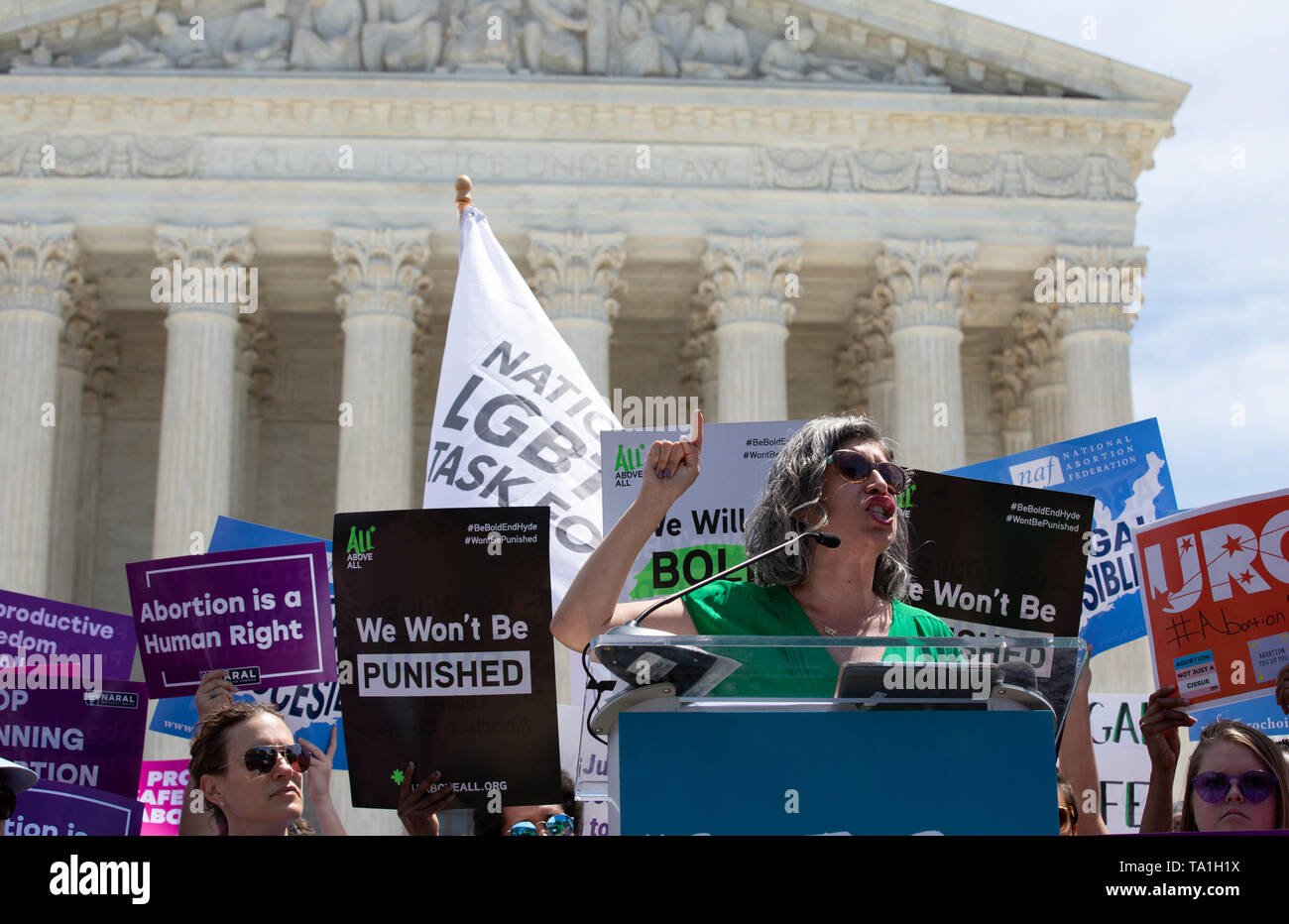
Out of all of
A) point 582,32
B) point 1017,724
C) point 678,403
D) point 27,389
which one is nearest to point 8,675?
point 1017,724

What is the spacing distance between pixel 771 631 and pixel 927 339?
2729 cm

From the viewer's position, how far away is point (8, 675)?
9.80m

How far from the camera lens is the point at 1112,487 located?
11.4 m

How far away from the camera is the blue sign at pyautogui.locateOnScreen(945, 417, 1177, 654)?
11.2 m

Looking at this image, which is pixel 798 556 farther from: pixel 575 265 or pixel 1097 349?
pixel 1097 349

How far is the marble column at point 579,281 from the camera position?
3119 cm

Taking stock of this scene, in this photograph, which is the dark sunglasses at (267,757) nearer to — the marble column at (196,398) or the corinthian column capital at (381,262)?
the marble column at (196,398)

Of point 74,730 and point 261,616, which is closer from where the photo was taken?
point 74,730

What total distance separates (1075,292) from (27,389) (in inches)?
812

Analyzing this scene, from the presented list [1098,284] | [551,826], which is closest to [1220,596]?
[551,826]

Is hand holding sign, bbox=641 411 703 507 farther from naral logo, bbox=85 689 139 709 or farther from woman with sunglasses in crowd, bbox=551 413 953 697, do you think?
naral logo, bbox=85 689 139 709
